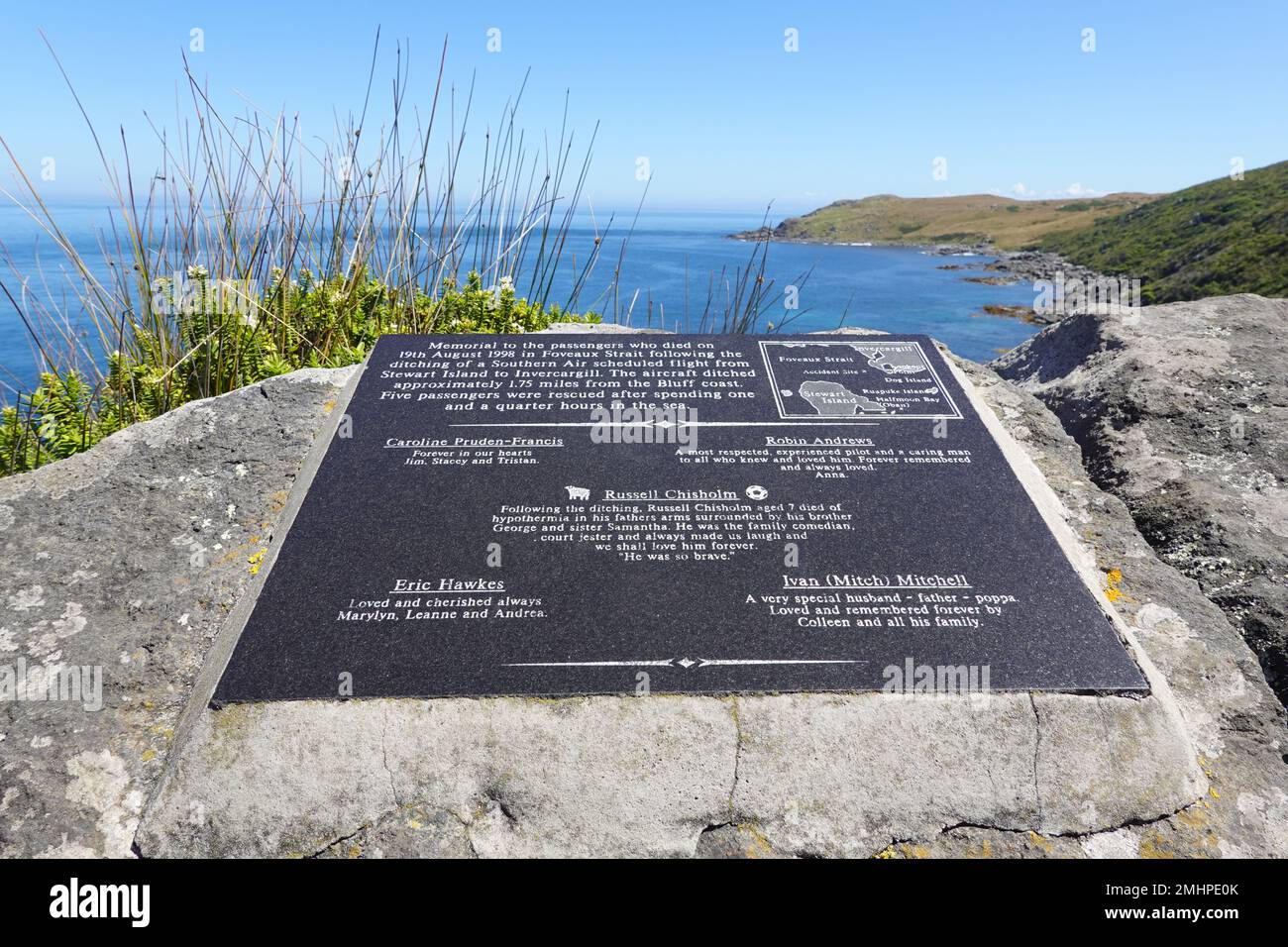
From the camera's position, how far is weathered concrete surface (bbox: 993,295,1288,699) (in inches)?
100.0

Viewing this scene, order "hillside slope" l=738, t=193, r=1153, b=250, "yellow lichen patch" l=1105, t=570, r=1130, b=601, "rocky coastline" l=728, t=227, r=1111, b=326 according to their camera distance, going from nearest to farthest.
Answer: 1. "yellow lichen patch" l=1105, t=570, r=1130, b=601
2. "rocky coastline" l=728, t=227, r=1111, b=326
3. "hillside slope" l=738, t=193, r=1153, b=250

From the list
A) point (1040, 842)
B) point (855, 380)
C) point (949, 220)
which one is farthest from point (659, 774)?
point (949, 220)

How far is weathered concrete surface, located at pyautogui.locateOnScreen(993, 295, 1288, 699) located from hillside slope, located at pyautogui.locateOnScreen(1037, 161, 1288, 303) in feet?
73.0

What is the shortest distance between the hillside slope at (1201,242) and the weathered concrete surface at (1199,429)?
73.0ft

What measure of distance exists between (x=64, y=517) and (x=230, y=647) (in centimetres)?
97

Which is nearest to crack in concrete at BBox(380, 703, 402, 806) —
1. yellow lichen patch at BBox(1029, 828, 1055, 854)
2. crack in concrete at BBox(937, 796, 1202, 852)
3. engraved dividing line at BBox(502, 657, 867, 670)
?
engraved dividing line at BBox(502, 657, 867, 670)

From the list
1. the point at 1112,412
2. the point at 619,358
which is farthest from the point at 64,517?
the point at 1112,412

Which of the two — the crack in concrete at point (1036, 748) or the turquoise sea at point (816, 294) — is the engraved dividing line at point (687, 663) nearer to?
the crack in concrete at point (1036, 748)

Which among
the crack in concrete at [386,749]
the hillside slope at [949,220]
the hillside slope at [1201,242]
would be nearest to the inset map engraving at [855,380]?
the crack in concrete at [386,749]

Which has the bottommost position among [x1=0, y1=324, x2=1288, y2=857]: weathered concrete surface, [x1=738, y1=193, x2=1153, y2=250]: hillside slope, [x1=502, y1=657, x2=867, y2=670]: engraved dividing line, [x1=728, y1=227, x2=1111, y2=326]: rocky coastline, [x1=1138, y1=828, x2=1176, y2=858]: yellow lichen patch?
[x1=1138, y1=828, x2=1176, y2=858]: yellow lichen patch

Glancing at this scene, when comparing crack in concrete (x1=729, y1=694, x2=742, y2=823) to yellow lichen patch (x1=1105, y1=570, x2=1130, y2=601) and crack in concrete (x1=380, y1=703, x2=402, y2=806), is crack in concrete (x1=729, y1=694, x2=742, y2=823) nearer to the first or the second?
crack in concrete (x1=380, y1=703, x2=402, y2=806)

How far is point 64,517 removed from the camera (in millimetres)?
2453

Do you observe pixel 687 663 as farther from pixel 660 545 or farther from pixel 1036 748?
pixel 1036 748
